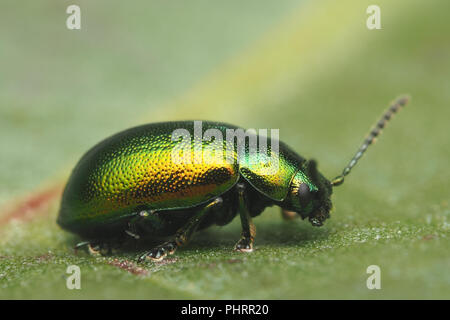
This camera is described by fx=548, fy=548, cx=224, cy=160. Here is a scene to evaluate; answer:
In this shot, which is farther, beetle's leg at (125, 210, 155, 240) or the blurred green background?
beetle's leg at (125, 210, 155, 240)

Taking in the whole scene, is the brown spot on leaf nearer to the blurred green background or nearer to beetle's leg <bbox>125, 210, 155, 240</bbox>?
the blurred green background

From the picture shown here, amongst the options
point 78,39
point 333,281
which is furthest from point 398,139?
point 78,39

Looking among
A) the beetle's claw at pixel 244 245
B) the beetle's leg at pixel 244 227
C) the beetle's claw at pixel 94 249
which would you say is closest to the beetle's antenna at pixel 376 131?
the beetle's leg at pixel 244 227

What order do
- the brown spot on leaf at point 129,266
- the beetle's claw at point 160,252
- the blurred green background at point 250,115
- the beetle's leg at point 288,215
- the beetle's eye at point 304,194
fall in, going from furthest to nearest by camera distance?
the beetle's leg at point 288,215 → the beetle's eye at point 304,194 → the beetle's claw at point 160,252 → the brown spot on leaf at point 129,266 → the blurred green background at point 250,115

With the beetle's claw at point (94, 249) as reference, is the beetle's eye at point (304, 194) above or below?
above

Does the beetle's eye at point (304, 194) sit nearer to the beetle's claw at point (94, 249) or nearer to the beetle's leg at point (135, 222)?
the beetle's leg at point (135, 222)

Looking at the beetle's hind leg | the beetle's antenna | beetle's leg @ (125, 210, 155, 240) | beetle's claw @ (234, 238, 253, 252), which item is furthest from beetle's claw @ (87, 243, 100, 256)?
the beetle's antenna

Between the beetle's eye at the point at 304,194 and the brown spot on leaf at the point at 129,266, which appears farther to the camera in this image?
the beetle's eye at the point at 304,194
